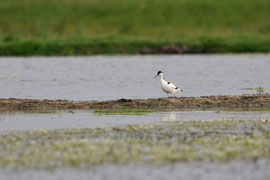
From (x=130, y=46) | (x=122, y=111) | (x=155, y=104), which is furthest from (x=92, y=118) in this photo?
(x=130, y=46)

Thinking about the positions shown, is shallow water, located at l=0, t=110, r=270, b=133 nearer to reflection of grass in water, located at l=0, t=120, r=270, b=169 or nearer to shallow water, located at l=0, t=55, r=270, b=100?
reflection of grass in water, located at l=0, t=120, r=270, b=169

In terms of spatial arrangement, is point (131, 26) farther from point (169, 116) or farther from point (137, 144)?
point (137, 144)

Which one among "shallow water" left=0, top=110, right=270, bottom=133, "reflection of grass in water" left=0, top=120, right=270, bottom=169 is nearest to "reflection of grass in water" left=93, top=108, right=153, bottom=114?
"shallow water" left=0, top=110, right=270, bottom=133

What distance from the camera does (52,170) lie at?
456 inches

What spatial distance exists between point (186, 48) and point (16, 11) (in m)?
27.2

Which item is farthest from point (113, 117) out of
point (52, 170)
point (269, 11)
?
point (269, 11)

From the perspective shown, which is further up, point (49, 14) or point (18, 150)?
point (49, 14)

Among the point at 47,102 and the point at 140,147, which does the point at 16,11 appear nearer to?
the point at 47,102

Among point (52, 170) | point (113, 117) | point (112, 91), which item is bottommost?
point (52, 170)

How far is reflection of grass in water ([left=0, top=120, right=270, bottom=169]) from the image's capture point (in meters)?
12.3

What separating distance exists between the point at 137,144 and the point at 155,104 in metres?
6.44

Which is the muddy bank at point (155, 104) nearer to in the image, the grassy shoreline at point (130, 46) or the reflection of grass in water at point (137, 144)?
the reflection of grass in water at point (137, 144)

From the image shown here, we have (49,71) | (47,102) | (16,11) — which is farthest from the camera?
(16,11)

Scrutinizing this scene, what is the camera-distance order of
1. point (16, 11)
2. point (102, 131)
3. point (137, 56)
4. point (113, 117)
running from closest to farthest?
point (102, 131) → point (113, 117) → point (137, 56) → point (16, 11)
